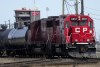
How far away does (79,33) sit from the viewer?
29.5 meters

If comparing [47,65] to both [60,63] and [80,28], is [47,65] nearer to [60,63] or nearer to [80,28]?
[60,63]

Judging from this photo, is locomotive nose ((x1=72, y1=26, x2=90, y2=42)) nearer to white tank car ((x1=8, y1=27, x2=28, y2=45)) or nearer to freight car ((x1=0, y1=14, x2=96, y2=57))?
freight car ((x1=0, y1=14, x2=96, y2=57))

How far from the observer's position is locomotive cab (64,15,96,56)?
1133 inches

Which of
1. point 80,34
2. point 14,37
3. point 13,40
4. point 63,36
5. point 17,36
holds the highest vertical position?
point 80,34

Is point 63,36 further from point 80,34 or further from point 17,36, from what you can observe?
point 17,36

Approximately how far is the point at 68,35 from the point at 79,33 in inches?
35.9

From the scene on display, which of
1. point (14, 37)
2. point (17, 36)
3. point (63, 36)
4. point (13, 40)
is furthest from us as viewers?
point (13, 40)

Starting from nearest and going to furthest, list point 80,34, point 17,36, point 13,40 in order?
1. point 80,34
2. point 17,36
3. point 13,40

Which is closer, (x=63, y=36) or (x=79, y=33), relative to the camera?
(x=63, y=36)

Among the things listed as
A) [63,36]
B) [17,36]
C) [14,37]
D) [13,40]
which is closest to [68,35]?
[63,36]

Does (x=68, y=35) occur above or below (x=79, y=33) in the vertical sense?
below

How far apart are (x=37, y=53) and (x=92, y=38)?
6350 mm

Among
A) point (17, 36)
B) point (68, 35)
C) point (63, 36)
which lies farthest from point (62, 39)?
point (17, 36)

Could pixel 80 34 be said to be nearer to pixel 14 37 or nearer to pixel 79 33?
pixel 79 33
